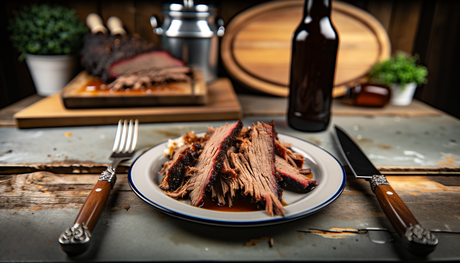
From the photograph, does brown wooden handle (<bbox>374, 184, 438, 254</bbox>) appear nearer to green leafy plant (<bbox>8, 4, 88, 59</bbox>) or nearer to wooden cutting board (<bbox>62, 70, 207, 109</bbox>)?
wooden cutting board (<bbox>62, 70, 207, 109</bbox>)

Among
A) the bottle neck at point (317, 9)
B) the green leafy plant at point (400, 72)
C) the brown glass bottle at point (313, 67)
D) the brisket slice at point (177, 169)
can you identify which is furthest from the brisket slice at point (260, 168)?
the green leafy plant at point (400, 72)

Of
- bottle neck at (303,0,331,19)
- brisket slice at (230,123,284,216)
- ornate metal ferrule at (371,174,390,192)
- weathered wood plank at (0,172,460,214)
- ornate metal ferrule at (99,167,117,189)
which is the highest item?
bottle neck at (303,0,331,19)

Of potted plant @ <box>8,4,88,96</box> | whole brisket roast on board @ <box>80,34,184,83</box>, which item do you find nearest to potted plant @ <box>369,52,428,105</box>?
whole brisket roast on board @ <box>80,34,184,83</box>

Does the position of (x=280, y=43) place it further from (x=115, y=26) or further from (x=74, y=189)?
(x=74, y=189)

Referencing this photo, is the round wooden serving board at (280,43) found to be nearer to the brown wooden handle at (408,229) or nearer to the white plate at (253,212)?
the white plate at (253,212)

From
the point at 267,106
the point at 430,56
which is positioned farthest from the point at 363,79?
the point at 267,106

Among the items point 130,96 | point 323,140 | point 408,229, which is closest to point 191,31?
point 130,96

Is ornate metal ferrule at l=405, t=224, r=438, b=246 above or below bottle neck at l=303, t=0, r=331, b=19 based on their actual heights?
below
